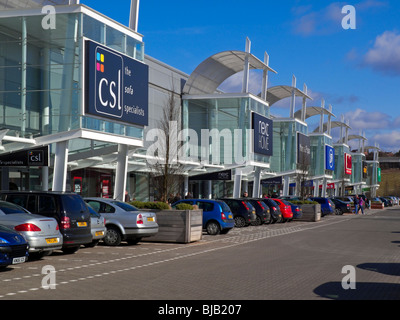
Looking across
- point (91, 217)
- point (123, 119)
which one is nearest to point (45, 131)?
point (123, 119)

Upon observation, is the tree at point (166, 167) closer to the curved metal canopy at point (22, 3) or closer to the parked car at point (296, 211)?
the curved metal canopy at point (22, 3)

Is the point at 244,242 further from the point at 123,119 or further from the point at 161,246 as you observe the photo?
the point at 123,119

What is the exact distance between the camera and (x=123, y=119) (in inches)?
1015

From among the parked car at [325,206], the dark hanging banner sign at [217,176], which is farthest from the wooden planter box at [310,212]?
the parked car at [325,206]

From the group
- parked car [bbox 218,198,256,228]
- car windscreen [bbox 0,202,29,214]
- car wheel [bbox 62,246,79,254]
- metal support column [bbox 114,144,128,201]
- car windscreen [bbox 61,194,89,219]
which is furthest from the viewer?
parked car [bbox 218,198,256,228]

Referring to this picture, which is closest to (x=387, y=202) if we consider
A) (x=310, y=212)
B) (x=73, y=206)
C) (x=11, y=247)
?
(x=310, y=212)

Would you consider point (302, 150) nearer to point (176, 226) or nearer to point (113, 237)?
point (176, 226)

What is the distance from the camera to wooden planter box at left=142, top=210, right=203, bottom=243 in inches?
792

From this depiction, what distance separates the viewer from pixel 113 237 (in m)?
18.7

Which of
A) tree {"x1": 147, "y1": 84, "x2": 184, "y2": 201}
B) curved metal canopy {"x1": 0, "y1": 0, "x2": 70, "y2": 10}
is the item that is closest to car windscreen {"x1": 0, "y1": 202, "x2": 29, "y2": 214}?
tree {"x1": 147, "y1": 84, "x2": 184, "y2": 201}

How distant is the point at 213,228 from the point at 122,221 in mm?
6505

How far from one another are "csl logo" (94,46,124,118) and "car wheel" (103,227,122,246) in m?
6.49

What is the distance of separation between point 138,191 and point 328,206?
50.5 ft

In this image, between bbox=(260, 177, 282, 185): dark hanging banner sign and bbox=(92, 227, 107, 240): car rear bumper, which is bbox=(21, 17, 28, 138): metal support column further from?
bbox=(260, 177, 282, 185): dark hanging banner sign
